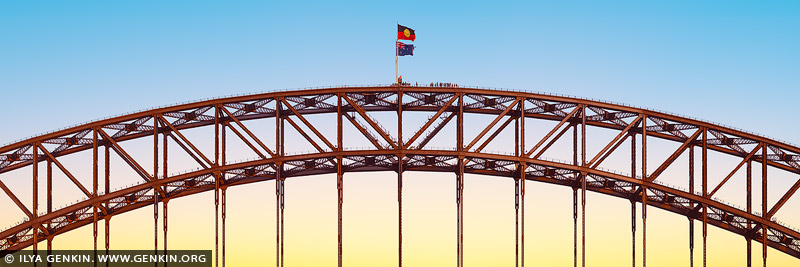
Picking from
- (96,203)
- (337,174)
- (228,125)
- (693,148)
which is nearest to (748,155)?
(693,148)

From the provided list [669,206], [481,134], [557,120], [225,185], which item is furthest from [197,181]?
[669,206]

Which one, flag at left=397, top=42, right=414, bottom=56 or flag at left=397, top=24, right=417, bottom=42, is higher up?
flag at left=397, top=24, right=417, bottom=42

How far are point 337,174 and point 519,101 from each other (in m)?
12.8

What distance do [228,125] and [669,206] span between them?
30417mm

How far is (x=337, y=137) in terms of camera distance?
73.0m

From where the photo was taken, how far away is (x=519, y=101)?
74000 millimetres

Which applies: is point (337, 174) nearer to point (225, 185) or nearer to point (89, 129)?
point (225, 185)

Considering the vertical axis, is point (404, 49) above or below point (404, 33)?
below

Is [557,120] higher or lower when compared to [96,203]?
higher

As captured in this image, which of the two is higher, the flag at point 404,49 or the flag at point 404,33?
the flag at point 404,33

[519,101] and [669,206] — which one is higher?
[519,101]

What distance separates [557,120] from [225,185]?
2255 cm

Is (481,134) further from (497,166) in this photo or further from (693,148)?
(693,148)

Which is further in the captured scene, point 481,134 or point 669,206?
point 669,206
